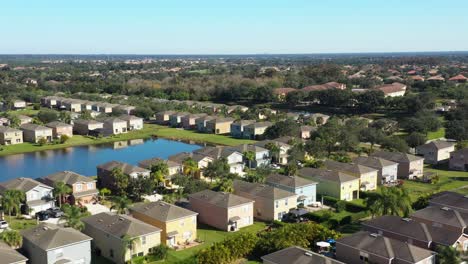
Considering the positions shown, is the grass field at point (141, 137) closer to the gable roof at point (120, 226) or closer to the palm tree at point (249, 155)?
the palm tree at point (249, 155)

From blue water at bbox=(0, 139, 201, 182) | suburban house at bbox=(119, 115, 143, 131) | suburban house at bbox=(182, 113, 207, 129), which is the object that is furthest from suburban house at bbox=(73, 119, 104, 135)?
suburban house at bbox=(182, 113, 207, 129)

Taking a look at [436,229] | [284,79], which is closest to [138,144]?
[436,229]

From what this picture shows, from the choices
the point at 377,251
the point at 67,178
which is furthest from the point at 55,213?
the point at 377,251

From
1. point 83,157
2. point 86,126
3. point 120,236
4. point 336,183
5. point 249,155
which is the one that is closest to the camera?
point 120,236

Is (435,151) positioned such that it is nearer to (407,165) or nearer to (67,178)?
(407,165)

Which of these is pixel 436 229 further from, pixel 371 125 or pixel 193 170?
pixel 371 125

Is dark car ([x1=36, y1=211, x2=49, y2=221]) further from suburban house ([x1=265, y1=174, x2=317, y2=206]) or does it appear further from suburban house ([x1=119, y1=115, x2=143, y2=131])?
suburban house ([x1=119, y1=115, x2=143, y2=131])
